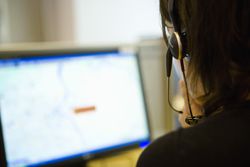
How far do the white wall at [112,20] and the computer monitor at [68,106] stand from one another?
1906mm

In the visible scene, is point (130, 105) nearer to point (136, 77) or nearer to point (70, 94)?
point (136, 77)

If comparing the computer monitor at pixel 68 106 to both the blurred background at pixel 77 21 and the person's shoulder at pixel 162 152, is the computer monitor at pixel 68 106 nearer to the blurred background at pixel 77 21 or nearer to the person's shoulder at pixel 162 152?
the person's shoulder at pixel 162 152

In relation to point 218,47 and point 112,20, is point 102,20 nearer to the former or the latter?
point 112,20

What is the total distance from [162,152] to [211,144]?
0.25ft

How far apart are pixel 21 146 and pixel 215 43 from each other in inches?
20.0

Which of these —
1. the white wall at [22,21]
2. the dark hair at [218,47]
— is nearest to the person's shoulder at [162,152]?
the dark hair at [218,47]

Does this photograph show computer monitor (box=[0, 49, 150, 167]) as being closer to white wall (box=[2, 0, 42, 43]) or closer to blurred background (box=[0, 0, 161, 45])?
blurred background (box=[0, 0, 161, 45])

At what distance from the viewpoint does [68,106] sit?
84 centimetres

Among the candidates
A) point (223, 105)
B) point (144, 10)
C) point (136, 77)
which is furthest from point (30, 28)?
point (223, 105)

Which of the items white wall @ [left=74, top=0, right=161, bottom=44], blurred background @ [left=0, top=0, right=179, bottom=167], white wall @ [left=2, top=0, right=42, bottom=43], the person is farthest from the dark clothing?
white wall @ [left=2, top=0, right=42, bottom=43]

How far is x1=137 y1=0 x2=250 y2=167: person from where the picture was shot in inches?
18.2

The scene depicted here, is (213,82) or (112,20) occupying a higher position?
(213,82)

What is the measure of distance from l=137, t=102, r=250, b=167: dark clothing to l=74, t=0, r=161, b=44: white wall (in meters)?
2.34

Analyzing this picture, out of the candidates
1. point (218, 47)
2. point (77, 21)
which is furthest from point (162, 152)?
A: point (77, 21)
